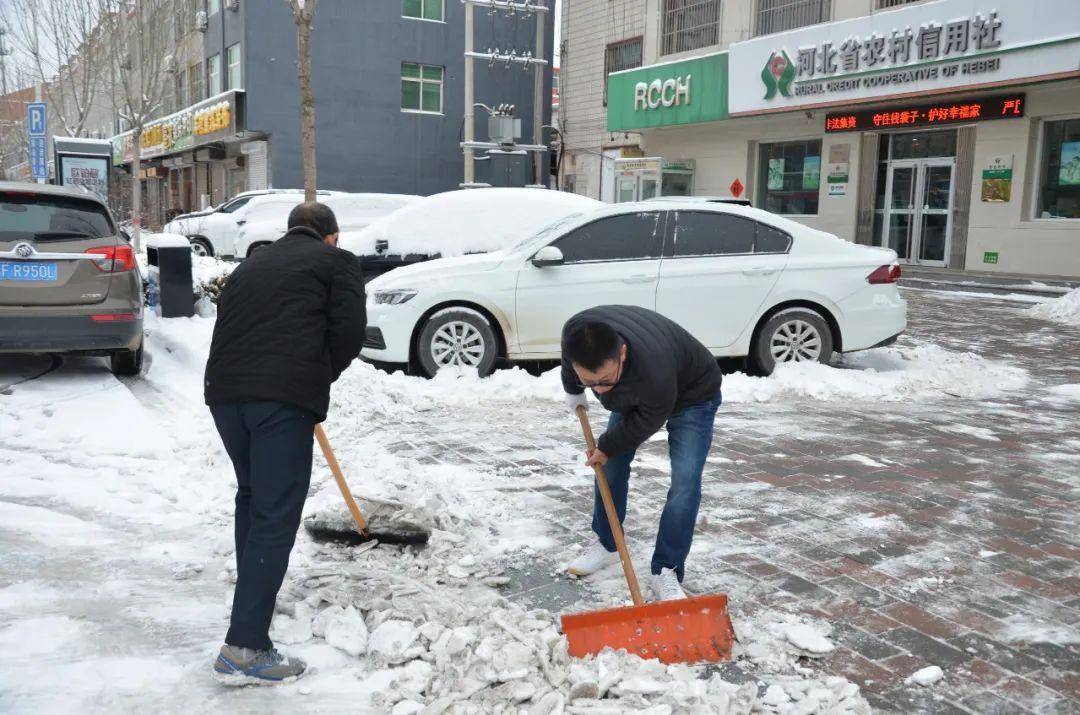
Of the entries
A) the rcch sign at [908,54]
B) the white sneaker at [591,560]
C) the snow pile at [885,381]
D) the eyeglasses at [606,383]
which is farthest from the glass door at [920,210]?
the eyeglasses at [606,383]

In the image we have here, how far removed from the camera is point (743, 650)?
11.4 feet

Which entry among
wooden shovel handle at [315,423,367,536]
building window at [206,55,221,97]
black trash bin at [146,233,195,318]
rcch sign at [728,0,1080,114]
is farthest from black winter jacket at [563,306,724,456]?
building window at [206,55,221,97]

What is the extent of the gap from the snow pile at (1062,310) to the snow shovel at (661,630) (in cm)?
1181

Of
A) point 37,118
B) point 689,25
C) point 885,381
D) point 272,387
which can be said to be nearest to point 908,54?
point 689,25

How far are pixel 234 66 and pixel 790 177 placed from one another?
20.0m

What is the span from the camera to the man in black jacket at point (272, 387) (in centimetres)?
315

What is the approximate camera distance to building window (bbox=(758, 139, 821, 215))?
2298 cm

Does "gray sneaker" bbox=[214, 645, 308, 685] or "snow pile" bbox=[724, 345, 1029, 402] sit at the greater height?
"snow pile" bbox=[724, 345, 1029, 402]

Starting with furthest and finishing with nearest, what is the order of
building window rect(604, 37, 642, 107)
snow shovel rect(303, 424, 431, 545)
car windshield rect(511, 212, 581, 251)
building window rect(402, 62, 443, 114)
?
building window rect(402, 62, 443, 114)
building window rect(604, 37, 642, 107)
car windshield rect(511, 212, 581, 251)
snow shovel rect(303, 424, 431, 545)

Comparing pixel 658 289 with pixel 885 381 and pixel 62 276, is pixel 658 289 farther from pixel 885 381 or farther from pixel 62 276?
pixel 62 276

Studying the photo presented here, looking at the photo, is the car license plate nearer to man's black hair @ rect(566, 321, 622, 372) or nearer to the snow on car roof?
the snow on car roof

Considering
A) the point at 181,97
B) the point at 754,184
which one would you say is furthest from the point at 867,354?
the point at 181,97

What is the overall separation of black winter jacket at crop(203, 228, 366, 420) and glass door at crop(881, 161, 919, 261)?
1963 centimetres

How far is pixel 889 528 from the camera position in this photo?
4.82 meters
